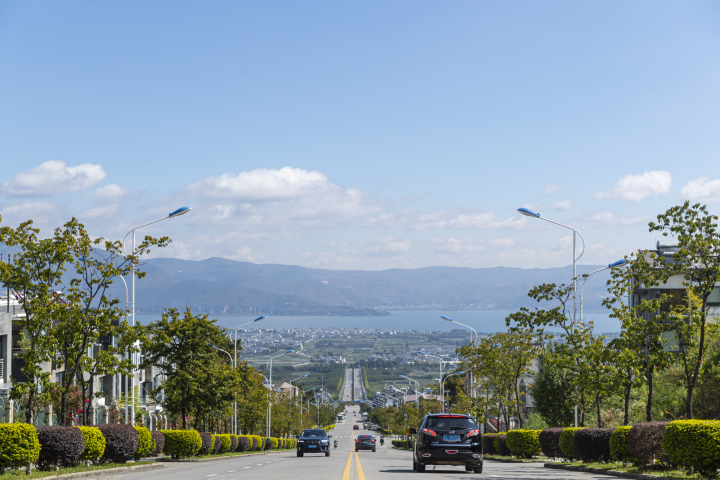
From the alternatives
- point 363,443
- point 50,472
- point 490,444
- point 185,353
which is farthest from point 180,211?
point 363,443

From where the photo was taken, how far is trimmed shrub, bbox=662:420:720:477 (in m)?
15.4

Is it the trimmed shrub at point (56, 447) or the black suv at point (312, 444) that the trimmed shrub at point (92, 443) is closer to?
the trimmed shrub at point (56, 447)

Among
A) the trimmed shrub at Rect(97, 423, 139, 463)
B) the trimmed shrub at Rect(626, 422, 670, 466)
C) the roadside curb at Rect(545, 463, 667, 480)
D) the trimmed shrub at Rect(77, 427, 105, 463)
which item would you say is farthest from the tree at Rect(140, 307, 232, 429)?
the trimmed shrub at Rect(626, 422, 670, 466)

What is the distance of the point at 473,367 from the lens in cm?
4831

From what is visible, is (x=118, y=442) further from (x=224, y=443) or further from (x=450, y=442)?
(x=224, y=443)

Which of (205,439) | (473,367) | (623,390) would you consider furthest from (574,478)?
(473,367)

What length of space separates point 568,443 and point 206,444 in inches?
683

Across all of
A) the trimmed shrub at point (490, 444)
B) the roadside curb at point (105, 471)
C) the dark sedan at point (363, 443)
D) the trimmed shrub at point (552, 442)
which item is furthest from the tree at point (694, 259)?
the dark sedan at point (363, 443)

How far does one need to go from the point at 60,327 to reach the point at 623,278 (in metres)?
17.9

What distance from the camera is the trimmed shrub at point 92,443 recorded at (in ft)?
68.3

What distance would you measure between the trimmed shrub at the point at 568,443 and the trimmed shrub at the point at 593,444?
0.72 meters

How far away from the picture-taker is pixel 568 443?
26109 millimetres

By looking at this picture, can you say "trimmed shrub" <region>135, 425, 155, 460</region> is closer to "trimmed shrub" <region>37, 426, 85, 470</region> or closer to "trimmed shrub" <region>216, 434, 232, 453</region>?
"trimmed shrub" <region>37, 426, 85, 470</region>

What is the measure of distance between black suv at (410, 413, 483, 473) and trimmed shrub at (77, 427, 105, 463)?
9.12 meters
